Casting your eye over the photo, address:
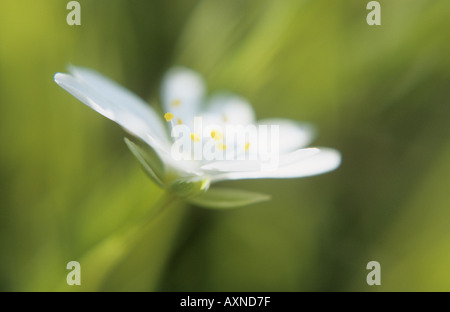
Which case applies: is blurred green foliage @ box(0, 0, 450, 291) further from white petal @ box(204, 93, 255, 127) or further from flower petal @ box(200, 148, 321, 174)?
flower petal @ box(200, 148, 321, 174)

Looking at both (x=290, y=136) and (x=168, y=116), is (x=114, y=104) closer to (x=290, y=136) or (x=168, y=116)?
(x=168, y=116)

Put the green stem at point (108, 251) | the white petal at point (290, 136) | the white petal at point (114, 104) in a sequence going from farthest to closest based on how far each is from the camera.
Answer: the white petal at point (290, 136) < the green stem at point (108, 251) < the white petal at point (114, 104)

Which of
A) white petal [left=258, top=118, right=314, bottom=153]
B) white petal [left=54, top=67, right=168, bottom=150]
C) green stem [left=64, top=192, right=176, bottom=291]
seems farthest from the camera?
white petal [left=258, top=118, right=314, bottom=153]

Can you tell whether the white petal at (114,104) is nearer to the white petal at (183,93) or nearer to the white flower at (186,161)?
the white flower at (186,161)

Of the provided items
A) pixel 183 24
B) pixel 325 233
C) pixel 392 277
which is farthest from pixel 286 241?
pixel 183 24

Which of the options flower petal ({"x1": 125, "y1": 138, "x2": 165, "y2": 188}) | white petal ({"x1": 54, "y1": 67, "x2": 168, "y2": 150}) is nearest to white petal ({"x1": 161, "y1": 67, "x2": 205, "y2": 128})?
white petal ({"x1": 54, "y1": 67, "x2": 168, "y2": 150})

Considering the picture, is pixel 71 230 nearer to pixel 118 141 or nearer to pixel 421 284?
pixel 118 141

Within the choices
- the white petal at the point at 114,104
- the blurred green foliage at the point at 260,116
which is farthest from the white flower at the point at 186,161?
the blurred green foliage at the point at 260,116
